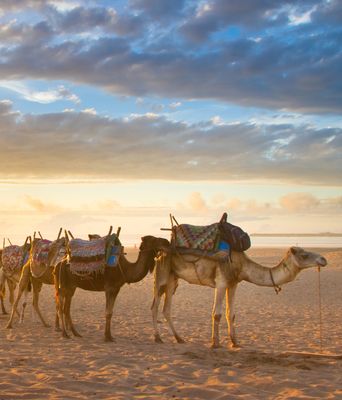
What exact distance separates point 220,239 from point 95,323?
511 centimetres

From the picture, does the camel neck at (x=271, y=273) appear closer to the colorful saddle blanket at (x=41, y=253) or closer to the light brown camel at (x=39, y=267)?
the light brown camel at (x=39, y=267)

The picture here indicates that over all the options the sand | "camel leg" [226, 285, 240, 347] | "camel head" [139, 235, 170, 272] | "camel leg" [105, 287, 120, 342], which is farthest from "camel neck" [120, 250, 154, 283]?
"camel leg" [226, 285, 240, 347]

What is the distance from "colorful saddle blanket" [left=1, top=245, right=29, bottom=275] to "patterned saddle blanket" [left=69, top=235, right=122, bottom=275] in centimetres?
328

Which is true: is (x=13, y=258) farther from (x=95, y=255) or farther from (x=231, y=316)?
(x=231, y=316)

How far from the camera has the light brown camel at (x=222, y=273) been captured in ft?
39.2

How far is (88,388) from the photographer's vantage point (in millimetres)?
8125

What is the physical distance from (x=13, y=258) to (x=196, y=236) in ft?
20.8

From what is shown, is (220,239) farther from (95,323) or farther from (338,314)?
(338,314)

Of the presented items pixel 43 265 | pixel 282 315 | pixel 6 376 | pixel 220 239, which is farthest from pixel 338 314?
pixel 6 376

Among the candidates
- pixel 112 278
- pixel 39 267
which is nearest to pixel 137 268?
pixel 112 278

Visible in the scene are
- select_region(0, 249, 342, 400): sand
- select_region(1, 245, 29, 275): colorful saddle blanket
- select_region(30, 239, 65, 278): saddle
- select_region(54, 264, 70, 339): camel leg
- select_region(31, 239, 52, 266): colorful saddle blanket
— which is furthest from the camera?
select_region(1, 245, 29, 275): colorful saddle blanket

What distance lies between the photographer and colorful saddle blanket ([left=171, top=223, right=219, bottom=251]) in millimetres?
12625

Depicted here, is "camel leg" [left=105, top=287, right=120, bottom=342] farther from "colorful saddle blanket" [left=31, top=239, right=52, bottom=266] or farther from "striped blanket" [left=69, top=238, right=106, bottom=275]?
"colorful saddle blanket" [left=31, top=239, right=52, bottom=266]

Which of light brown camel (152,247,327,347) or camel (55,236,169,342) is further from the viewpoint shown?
camel (55,236,169,342)
